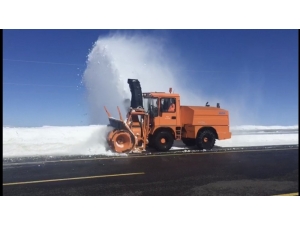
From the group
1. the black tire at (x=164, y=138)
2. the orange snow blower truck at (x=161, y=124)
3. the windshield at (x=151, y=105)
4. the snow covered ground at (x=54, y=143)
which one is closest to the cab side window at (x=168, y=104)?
the orange snow blower truck at (x=161, y=124)

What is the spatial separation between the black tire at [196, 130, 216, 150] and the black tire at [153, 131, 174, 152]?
1197mm

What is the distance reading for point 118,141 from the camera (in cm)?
985

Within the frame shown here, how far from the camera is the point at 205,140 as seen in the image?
11094 millimetres

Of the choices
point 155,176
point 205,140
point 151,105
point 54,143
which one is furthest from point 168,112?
point 54,143

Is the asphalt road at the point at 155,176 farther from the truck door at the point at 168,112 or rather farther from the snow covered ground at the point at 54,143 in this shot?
the truck door at the point at 168,112

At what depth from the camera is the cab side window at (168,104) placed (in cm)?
1051

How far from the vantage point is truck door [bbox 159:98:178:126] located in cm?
1052

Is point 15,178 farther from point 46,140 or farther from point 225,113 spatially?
point 225,113

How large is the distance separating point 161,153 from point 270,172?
4.04 metres

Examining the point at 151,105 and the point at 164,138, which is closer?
the point at 164,138

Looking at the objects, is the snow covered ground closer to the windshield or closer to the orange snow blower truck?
the orange snow blower truck

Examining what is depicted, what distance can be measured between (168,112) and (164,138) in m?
1.05

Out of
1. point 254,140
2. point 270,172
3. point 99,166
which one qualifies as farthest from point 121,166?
A: point 254,140

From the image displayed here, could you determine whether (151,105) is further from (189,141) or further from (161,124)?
(189,141)
